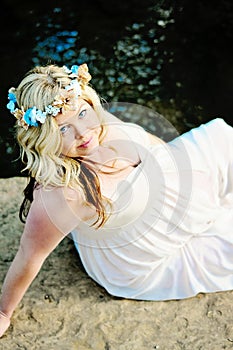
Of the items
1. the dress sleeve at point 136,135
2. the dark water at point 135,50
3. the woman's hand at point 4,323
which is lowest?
the dark water at point 135,50

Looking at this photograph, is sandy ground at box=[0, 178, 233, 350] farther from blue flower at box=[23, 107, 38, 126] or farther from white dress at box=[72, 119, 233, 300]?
blue flower at box=[23, 107, 38, 126]

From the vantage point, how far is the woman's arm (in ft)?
8.86

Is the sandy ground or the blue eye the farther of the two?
the sandy ground

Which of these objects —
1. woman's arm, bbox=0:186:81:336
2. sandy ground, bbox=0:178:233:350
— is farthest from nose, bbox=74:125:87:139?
sandy ground, bbox=0:178:233:350

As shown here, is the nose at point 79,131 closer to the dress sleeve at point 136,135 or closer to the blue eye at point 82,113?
the blue eye at point 82,113

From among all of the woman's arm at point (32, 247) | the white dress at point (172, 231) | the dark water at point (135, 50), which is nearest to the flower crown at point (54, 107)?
the woman's arm at point (32, 247)

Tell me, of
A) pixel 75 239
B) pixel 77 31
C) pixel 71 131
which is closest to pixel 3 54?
pixel 77 31

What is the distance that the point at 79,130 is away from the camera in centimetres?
262

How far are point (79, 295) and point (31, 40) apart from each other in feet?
8.46

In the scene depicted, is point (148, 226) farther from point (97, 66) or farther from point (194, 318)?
point (97, 66)

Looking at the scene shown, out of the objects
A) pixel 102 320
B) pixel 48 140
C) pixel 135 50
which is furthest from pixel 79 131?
pixel 135 50

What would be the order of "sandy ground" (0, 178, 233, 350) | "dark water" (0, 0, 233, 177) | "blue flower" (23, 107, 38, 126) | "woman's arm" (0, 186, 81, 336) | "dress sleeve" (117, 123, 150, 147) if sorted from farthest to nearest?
"dark water" (0, 0, 233, 177) < "dress sleeve" (117, 123, 150, 147) < "sandy ground" (0, 178, 233, 350) < "woman's arm" (0, 186, 81, 336) < "blue flower" (23, 107, 38, 126)

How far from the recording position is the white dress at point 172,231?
2.91m

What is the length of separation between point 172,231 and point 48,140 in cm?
68
